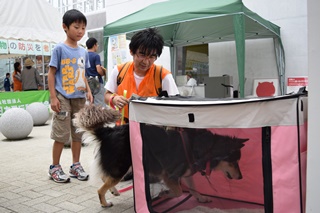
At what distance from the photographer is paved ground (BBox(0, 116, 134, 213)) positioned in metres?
2.67

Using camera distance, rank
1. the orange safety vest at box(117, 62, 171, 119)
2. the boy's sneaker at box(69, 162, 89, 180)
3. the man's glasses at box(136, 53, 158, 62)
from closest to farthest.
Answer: the man's glasses at box(136, 53, 158, 62) → the orange safety vest at box(117, 62, 171, 119) → the boy's sneaker at box(69, 162, 89, 180)

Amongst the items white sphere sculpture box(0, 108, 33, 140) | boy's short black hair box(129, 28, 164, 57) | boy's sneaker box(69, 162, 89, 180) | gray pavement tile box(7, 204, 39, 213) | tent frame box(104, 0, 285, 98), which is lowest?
gray pavement tile box(7, 204, 39, 213)

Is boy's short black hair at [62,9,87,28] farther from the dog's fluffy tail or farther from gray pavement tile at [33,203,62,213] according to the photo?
gray pavement tile at [33,203,62,213]

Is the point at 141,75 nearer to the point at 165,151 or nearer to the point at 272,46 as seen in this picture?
the point at 165,151

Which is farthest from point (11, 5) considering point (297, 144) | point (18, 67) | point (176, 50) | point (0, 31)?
point (297, 144)

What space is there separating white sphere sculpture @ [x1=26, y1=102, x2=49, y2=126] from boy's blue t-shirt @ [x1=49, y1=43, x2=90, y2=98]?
5328 millimetres

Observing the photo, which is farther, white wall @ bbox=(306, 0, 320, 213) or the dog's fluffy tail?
the dog's fluffy tail

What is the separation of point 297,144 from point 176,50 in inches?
330

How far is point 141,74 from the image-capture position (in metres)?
2.76

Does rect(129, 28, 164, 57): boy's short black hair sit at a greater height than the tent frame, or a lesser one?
lesser

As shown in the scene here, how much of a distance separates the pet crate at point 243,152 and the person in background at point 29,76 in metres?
8.30

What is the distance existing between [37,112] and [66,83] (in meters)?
Result: 5.43

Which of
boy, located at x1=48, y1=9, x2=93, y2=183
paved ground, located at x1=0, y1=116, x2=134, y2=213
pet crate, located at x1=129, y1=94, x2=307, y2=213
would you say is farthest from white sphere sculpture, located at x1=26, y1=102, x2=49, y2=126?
pet crate, located at x1=129, y1=94, x2=307, y2=213

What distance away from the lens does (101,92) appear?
5418mm
